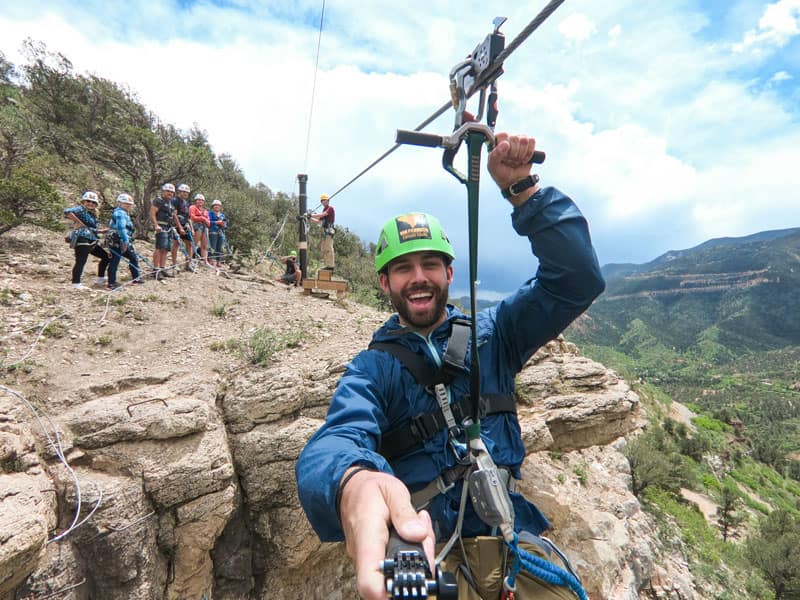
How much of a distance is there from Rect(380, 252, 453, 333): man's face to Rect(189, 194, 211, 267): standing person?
10.2 meters

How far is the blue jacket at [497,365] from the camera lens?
2.01 meters

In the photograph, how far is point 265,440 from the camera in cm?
524

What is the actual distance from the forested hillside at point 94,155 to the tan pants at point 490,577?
11.5 metres

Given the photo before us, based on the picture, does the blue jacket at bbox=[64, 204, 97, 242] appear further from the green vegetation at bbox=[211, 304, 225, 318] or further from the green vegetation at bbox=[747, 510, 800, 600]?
the green vegetation at bbox=[747, 510, 800, 600]

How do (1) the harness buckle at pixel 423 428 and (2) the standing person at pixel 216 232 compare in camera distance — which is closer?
(1) the harness buckle at pixel 423 428

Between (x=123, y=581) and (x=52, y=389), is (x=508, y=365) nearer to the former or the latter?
(x=123, y=581)

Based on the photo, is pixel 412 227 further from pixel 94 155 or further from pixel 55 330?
pixel 94 155

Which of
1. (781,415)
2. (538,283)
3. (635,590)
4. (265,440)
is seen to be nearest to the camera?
(538,283)

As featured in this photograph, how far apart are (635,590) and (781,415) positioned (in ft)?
406

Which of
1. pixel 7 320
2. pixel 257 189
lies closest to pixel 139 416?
pixel 7 320

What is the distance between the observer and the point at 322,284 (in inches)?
430

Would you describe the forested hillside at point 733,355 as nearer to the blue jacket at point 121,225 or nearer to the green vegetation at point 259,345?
the green vegetation at point 259,345

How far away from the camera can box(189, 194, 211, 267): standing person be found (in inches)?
436

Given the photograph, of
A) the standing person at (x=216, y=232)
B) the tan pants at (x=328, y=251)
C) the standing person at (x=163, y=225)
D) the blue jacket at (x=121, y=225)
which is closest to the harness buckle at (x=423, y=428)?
the blue jacket at (x=121, y=225)
